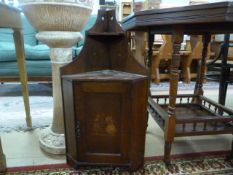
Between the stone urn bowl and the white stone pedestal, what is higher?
the stone urn bowl

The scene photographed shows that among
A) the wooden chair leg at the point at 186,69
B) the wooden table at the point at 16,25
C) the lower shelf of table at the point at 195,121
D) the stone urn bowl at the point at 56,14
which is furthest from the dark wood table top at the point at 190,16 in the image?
the wooden chair leg at the point at 186,69

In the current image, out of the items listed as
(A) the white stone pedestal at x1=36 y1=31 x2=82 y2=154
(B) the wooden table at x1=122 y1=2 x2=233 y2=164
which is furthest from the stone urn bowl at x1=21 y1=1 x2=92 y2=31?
(B) the wooden table at x1=122 y1=2 x2=233 y2=164

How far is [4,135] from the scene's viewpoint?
1.25 m

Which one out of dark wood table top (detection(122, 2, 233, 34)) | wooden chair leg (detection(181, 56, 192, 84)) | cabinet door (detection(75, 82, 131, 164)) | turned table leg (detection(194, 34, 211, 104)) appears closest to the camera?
dark wood table top (detection(122, 2, 233, 34))

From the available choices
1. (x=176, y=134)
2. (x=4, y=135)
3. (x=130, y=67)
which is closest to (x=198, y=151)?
(x=176, y=134)

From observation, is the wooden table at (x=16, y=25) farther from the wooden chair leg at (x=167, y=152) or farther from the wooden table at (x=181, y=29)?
the wooden chair leg at (x=167, y=152)

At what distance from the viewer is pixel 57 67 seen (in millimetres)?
1044

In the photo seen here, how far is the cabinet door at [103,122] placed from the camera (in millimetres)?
812

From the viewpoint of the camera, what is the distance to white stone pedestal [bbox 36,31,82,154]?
37.3 inches

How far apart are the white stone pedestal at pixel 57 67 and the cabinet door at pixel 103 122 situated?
219mm

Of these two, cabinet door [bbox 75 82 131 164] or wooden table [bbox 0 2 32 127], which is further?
wooden table [bbox 0 2 32 127]

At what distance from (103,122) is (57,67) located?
38 centimetres

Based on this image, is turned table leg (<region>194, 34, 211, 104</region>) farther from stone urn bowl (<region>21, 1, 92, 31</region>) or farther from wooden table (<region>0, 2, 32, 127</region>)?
wooden table (<region>0, 2, 32, 127</region>)

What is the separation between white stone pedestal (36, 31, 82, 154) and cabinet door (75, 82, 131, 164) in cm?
22
